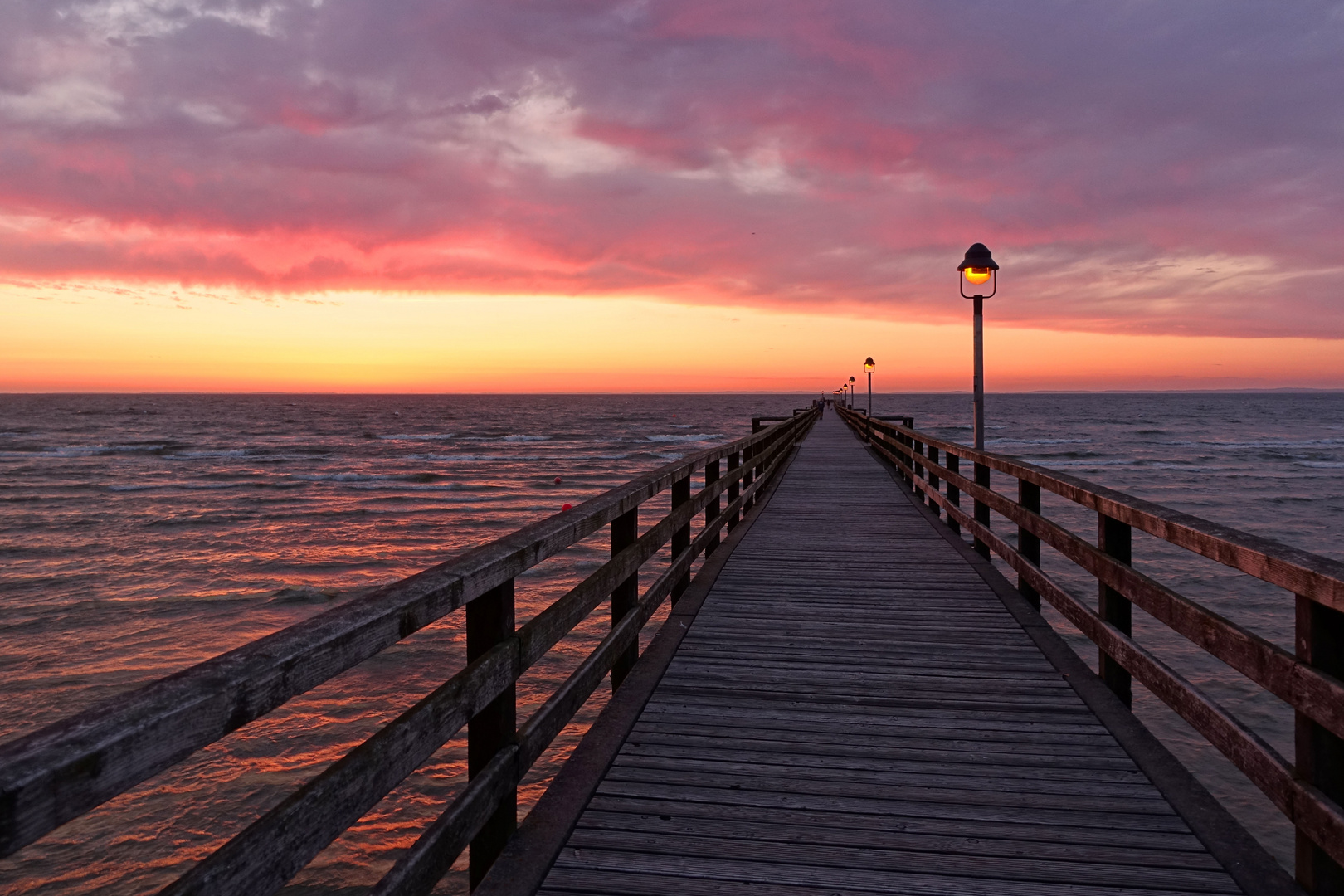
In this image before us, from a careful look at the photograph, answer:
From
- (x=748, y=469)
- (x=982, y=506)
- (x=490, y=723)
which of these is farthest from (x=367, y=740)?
(x=748, y=469)

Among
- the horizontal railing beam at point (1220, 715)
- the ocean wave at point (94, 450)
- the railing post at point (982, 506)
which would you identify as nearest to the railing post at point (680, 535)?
the horizontal railing beam at point (1220, 715)

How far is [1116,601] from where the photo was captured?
4.11 metres

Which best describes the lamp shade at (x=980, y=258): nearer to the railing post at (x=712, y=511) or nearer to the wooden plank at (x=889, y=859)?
the railing post at (x=712, y=511)

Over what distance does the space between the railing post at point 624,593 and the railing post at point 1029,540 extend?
283cm

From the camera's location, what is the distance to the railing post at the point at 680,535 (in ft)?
19.1

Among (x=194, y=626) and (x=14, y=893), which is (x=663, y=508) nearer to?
(x=194, y=626)

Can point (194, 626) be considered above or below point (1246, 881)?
below

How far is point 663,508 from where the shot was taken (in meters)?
22.2

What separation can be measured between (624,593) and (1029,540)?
10.5 ft

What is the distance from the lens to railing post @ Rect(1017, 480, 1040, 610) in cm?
559

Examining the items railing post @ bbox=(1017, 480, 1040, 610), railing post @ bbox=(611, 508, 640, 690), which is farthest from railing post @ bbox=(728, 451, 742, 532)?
railing post @ bbox=(611, 508, 640, 690)

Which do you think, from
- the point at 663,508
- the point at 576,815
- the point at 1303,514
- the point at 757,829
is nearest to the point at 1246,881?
the point at 757,829

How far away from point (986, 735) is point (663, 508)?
18.5 meters

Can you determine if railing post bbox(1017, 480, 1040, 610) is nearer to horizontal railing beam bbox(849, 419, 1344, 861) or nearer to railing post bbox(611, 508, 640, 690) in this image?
horizontal railing beam bbox(849, 419, 1344, 861)
